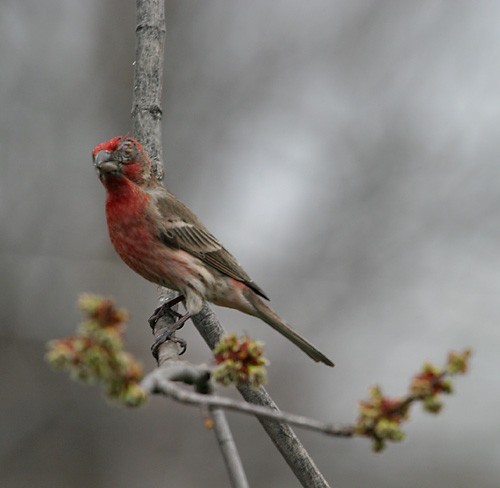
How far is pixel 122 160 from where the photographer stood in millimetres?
5668

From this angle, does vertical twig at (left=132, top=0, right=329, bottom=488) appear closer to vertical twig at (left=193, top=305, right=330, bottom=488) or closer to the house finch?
the house finch

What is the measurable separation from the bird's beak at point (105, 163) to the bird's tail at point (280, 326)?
131 cm

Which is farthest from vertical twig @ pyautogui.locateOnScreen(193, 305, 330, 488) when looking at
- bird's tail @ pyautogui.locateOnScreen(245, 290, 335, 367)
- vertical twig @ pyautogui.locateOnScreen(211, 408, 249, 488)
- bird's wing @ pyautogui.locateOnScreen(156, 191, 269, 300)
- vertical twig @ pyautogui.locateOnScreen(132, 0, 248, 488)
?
bird's wing @ pyautogui.locateOnScreen(156, 191, 269, 300)

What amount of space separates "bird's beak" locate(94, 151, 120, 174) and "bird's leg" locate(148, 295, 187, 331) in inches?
38.3

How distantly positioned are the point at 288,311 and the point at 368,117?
3.52 metres

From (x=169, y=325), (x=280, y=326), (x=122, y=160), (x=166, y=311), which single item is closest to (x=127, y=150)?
(x=122, y=160)

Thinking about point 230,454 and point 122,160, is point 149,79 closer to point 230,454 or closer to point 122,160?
point 122,160

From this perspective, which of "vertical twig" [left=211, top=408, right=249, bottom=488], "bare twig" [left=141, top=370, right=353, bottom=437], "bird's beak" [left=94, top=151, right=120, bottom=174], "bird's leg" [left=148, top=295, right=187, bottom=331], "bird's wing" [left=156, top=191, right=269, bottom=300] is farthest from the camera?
"bird's wing" [left=156, top=191, right=269, bottom=300]

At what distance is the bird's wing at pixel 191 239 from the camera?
19.5ft

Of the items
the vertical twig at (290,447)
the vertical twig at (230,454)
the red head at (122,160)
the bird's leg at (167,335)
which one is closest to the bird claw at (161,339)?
the bird's leg at (167,335)

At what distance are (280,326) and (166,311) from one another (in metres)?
0.88

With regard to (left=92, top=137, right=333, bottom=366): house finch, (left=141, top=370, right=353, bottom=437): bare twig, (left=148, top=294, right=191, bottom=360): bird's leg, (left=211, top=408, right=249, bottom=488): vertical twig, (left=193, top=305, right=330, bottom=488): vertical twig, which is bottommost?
(left=141, top=370, right=353, bottom=437): bare twig

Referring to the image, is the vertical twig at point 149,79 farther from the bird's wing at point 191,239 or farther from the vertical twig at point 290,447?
the vertical twig at point 290,447

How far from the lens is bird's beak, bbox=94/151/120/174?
5699mm
